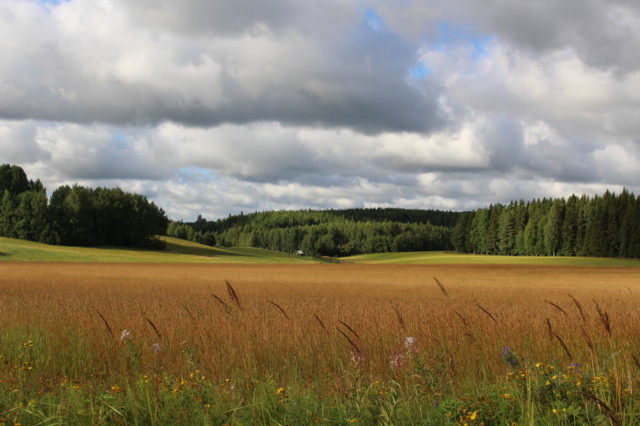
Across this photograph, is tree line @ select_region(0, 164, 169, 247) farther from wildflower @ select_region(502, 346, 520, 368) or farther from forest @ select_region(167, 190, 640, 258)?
wildflower @ select_region(502, 346, 520, 368)

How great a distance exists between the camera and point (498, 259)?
8669 cm

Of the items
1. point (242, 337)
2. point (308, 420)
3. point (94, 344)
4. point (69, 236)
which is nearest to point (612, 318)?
point (242, 337)

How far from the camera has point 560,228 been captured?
9769 cm

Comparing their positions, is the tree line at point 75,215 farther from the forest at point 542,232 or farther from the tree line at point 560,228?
the tree line at point 560,228

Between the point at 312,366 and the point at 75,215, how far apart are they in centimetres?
8414

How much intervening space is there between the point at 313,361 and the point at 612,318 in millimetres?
8076

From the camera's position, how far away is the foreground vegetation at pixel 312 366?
5.44 m

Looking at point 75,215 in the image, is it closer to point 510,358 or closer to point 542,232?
point 542,232

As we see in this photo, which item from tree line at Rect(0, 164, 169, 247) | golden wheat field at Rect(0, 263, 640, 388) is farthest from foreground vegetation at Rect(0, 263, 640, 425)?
tree line at Rect(0, 164, 169, 247)

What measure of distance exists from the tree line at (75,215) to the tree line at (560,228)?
6922 centimetres

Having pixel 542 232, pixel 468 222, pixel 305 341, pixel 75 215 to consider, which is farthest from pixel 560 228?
pixel 305 341

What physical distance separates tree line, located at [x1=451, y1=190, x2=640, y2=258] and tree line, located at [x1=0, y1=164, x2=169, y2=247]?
69217mm

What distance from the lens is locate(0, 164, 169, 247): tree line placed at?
8025 centimetres

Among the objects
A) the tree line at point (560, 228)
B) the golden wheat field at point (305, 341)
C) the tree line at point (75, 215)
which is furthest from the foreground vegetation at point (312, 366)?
the tree line at point (560, 228)
